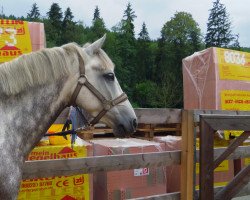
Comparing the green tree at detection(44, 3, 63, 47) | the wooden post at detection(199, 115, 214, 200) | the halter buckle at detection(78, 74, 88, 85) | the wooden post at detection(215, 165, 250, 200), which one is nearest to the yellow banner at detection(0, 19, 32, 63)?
the halter buckle at detection(78, 74, 88, 85)

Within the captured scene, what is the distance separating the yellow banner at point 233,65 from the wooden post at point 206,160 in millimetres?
2198

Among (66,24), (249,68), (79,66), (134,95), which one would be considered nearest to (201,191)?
(79,66)

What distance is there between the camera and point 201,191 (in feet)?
10.8

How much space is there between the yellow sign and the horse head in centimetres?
123

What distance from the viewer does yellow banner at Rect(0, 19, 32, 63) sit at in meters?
3.36

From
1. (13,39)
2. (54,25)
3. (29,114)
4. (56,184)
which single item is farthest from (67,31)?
(29,114)

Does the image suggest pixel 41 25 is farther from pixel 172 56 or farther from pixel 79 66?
pixel 172 56

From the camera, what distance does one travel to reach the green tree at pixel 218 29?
160 ft

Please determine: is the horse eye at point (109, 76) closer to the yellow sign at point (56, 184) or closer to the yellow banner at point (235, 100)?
the yellow sign at point (56, 184)

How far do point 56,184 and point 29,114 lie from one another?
1592mm

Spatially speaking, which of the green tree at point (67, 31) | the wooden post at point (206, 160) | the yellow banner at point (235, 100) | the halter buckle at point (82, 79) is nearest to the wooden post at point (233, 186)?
the wooden post at point (206, 160)

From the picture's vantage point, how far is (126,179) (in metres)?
3.97

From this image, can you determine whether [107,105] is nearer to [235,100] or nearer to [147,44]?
[235,100]

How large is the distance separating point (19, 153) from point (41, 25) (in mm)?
2111
